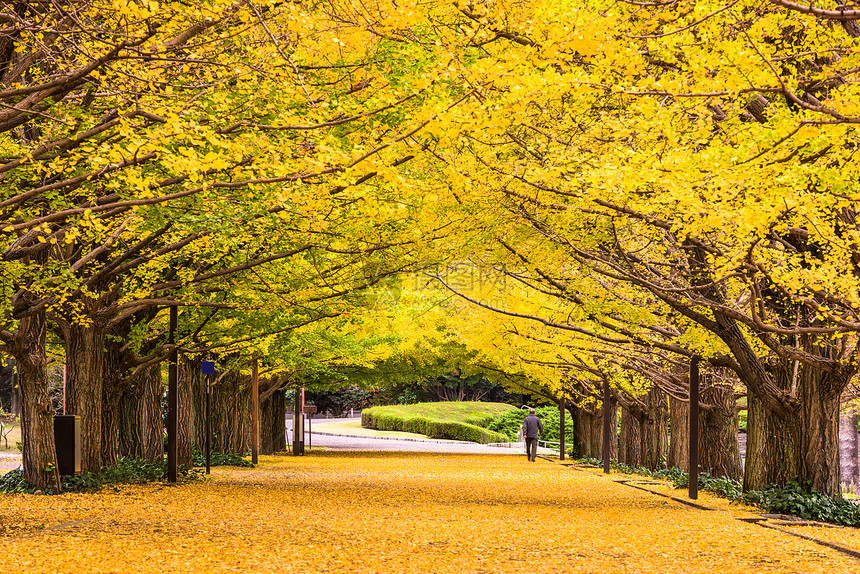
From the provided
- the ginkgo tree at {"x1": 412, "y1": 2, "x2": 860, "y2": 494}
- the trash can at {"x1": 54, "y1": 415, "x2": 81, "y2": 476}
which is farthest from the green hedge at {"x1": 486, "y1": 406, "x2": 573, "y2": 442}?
the trash can at {"x1": 54, "y1": 415, "x2": 81, "y2": 476}

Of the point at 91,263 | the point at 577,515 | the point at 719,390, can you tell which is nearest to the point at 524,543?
the point at 577,515

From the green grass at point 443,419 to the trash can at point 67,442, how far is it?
153 feet

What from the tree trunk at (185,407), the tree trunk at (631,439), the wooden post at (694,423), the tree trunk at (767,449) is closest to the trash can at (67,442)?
the tree trunk at (185,407)

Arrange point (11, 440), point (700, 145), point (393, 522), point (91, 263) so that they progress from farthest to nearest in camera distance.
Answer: point (11, 440) < point (91, 263) < point (700, 145) < point (393, 522)

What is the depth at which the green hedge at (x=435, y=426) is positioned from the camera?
62.1 metres

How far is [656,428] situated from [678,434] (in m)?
2.23

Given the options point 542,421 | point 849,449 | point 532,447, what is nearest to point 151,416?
point 532,447

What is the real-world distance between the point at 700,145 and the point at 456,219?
3.55 m

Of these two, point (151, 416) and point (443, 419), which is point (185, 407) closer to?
point (151, 416)

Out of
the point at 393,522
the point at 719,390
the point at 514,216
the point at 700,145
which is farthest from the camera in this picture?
the point at 719,390

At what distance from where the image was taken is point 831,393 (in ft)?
48.3

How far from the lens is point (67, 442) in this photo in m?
15.9

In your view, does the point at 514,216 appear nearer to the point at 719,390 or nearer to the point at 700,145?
the point at 700,145

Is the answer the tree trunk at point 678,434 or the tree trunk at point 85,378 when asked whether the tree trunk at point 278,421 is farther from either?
the tree trunk at point 85,378
